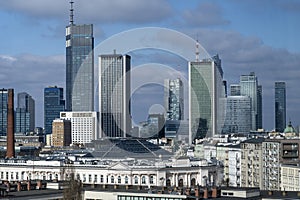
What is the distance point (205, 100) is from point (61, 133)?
36.4 meters

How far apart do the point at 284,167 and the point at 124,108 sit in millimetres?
98136

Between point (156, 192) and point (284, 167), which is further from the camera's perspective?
point (284, 167)

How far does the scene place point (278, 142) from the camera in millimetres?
71438

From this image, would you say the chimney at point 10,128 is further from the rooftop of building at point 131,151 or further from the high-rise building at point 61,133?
the high-rise building at point 61,133

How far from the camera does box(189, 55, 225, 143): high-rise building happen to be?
160 metres

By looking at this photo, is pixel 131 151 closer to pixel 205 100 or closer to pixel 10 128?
pixel 10 128

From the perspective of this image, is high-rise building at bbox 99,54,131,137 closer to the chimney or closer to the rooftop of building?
the chimney

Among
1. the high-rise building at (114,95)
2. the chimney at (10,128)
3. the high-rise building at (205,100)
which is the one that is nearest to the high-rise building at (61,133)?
the high-rise building at (114,95)

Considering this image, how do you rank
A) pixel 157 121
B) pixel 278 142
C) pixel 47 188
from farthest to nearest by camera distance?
pixel 157 121 < pixel 278 142 < pixel 47 188

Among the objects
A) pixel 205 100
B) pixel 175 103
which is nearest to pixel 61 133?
pixel 205 100

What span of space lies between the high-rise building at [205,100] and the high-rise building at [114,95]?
14.0 meters

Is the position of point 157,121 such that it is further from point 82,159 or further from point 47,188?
point 47,188

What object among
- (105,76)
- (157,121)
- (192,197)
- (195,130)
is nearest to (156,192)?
(192,197)

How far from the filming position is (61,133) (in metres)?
182
